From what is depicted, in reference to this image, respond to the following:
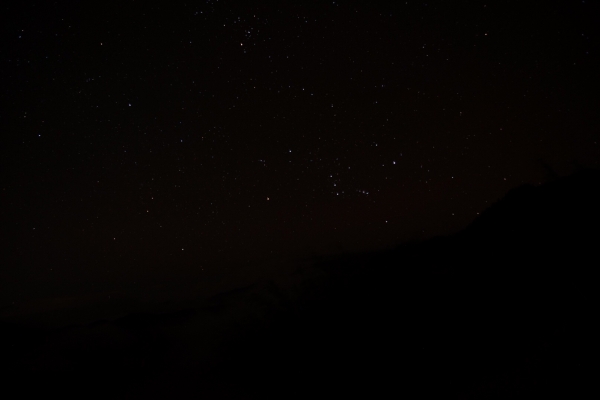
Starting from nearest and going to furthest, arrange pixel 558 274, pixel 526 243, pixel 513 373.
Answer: pixel 513 373, pixel 558 274, pixel 526 243

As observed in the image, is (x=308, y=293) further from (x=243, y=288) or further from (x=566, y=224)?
(x=243, y=288)

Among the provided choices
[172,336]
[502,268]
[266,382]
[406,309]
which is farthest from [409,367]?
[172,336]

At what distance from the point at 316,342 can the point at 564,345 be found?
16.1 metres

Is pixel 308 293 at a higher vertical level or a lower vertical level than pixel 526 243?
lower

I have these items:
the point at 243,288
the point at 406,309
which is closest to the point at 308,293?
the point at 406,309

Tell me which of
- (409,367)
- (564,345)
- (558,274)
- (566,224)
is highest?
(566,224)

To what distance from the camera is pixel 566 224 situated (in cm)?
1322

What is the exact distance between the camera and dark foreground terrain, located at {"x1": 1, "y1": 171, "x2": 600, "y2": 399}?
7.60m

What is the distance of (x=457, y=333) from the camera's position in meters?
11.5

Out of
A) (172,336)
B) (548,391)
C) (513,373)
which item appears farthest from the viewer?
(172,336)

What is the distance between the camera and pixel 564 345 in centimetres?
691

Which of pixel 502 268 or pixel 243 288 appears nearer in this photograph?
pixel 502 268

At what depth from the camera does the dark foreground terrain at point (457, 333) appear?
24.9 ft

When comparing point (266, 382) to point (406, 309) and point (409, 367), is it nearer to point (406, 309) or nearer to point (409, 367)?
point (406, 309)
